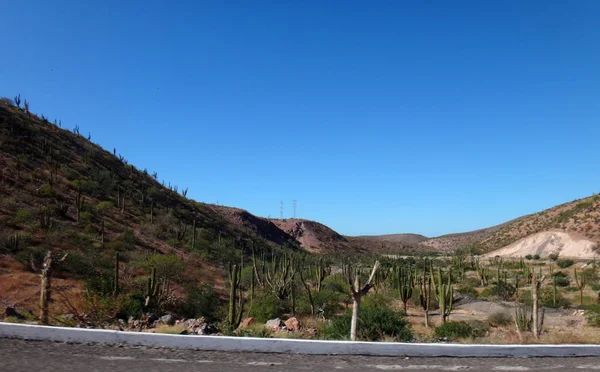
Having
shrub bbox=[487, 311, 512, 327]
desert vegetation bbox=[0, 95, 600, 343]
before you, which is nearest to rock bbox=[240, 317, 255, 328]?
desert vegetation bbox=[0, 95, 600, 343]

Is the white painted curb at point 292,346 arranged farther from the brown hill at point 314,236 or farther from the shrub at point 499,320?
the brown hill at point 314,236

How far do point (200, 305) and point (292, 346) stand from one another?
15.9m

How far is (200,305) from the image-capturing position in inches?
848

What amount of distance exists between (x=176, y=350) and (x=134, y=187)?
148 feet

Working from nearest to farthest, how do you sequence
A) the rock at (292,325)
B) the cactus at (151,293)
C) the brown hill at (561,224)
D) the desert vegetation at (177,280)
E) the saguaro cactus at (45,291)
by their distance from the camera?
the saguaro cactus at (45,291) < the desert vegetation at (177,280) < the rock at (292,325) < the cactus at (151,293) < the brown hill at (561,224)

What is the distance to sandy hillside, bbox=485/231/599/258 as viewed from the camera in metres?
55.5

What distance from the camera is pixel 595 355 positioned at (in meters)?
7.02

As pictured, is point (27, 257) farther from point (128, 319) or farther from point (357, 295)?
point (357, 295)

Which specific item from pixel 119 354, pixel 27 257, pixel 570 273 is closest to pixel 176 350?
pixel 119 354

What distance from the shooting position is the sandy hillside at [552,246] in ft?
182

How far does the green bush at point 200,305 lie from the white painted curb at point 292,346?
13.6 metres

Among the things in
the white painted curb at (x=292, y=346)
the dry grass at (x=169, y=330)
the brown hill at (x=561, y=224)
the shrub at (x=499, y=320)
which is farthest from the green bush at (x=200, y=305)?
the brown hill at (x=561, y=224)

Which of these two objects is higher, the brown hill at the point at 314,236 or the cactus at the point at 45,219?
the brown hill at the point at 314,236

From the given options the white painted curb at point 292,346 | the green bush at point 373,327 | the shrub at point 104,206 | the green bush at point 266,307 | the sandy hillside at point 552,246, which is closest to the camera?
the white painted curb at point 292,346
